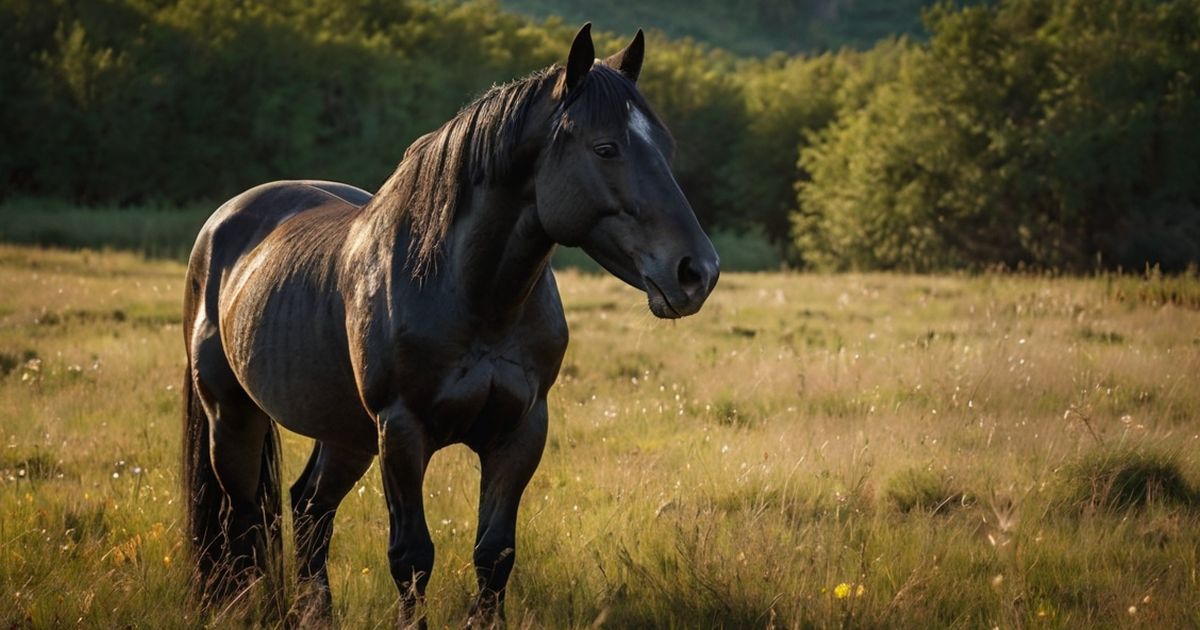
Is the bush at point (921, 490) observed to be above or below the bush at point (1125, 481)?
below

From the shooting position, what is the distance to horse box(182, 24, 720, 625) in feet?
11.5

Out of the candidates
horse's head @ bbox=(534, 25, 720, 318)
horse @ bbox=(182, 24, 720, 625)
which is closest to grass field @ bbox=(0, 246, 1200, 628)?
horse @ bbox=(182, 24, 720, 625)

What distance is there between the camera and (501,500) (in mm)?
4082

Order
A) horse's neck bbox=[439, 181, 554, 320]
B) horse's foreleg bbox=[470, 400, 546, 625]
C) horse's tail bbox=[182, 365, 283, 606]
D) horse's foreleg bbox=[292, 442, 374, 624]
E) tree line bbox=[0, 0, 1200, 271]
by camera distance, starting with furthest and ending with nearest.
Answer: tree line bbox=[0, 0, 1200, 271] → horse's tail bbox=[182, 365, 283, 606] → horse's foreleg bbox=[292, 442, 374, 624] → horse's foreleg bbox=[470, 400, 546, 625] → horse's neck bbox=[439, 181, 554, 320]

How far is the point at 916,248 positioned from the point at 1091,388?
34.5 metres

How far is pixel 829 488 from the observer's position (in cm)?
622

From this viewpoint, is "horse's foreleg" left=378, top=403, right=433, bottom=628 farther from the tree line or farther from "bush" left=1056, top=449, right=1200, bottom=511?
the tree line

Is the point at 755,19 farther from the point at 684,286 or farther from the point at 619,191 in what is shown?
the point at 684,286

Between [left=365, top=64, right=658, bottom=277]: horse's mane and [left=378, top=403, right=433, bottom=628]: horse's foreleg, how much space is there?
543 mm

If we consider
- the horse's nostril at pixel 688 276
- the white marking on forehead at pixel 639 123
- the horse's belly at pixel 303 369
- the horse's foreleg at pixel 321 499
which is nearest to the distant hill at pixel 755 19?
the horse's foreleg at pixel 321 499

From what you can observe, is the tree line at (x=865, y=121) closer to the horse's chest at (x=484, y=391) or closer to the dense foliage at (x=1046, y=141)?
the dense foliage at (x=1046, y=141)

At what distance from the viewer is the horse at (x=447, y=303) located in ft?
11.5

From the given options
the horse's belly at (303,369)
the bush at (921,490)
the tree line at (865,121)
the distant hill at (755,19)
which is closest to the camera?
the horse's belly at (303,369)

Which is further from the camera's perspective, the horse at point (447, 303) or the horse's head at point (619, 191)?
the horse at point (447, 303)
